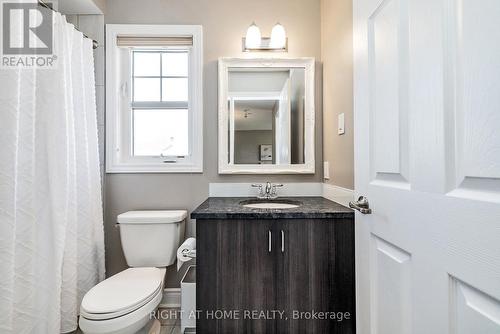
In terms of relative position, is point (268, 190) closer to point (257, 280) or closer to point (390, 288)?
point (257, 280)

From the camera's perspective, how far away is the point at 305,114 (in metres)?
1.92

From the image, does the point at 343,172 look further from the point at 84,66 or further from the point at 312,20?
the point at 84,66

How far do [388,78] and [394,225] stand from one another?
0.46 metres

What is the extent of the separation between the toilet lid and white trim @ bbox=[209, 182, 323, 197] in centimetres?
66

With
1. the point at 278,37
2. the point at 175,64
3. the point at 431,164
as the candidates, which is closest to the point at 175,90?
the point at 175,64

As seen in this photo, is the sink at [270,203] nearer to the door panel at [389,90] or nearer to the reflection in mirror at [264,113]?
the reflection in mirror at [264,113]

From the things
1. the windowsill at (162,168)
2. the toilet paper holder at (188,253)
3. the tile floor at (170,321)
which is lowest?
the tile floor at (170,321)

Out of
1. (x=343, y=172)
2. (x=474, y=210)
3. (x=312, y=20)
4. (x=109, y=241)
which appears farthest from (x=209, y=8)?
(x=474, y=210)

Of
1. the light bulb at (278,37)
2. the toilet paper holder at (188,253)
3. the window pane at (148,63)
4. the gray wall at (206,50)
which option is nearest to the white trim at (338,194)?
the gray wall at (206,50)

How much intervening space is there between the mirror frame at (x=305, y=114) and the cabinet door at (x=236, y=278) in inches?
27.3

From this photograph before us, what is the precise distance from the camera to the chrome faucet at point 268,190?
72.5 inches

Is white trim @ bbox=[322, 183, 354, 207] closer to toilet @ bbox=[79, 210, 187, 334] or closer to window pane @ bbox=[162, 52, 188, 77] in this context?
toilet @ bbox=[79, 210, 187, 334]

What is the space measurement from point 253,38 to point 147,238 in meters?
1.58

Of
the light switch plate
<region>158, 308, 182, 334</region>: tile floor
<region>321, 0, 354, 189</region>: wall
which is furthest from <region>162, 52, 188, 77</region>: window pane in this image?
<region>158, 308, 182, 334</region>: tile floor
